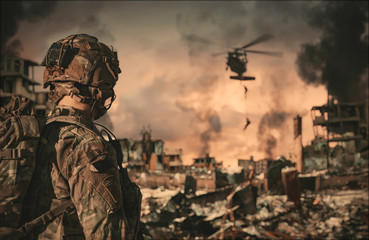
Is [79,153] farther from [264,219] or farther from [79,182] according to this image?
[264,219]

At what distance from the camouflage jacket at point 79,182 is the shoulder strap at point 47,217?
1.0 inches

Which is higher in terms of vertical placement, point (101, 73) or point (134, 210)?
point (101, 73)

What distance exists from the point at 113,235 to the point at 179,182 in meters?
18.1

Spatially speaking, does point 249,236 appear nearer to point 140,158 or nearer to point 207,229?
point 207,229

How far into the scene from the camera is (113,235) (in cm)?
177

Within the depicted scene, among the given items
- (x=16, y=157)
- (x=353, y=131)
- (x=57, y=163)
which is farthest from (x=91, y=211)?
(x=353, y=131)

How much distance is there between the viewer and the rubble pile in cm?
1162

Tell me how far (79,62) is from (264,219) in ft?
38.7

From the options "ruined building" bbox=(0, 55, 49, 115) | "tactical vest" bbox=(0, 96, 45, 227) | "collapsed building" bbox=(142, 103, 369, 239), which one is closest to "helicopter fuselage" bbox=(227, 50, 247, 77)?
"collapsed building" bbox=(142, 103, 369, 239)

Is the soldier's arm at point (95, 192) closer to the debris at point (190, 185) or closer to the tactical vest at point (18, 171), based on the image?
the tactical vest at point (18, 171)

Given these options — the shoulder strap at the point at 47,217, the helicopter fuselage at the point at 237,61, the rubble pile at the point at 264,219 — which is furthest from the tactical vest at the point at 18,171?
the helicopter fuselage at the point at 237,61

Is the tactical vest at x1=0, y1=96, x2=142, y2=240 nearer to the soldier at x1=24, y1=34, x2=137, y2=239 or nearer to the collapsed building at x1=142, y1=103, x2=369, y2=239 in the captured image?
the soldier at x1=24, y1=34, x2=137, y2=239

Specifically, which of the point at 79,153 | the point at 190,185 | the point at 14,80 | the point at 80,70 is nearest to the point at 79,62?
the point at 80,70

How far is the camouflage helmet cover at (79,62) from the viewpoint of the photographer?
6.98 ft
